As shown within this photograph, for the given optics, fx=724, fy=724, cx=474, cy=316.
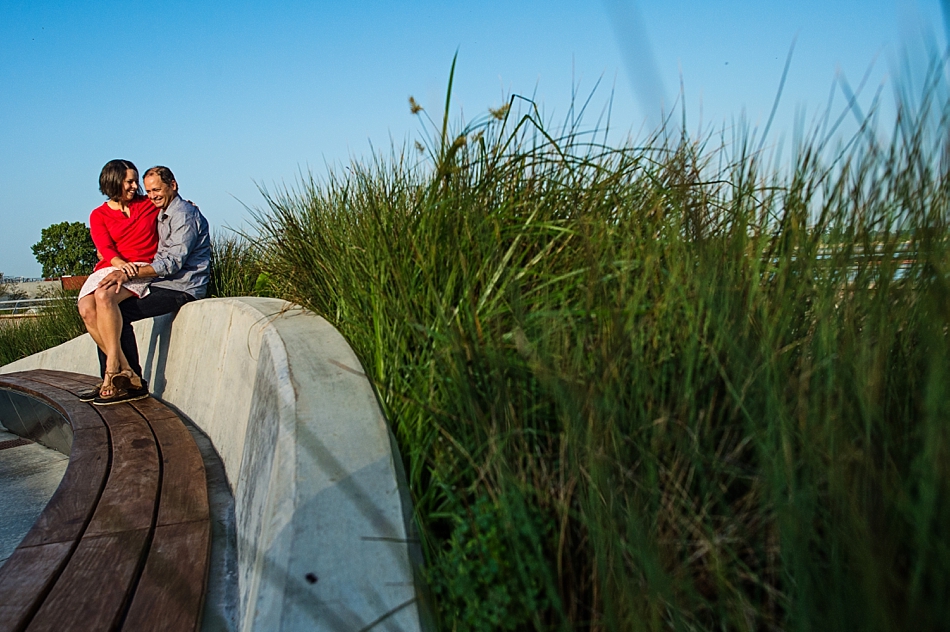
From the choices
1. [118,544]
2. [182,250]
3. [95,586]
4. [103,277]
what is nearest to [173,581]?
[95,586]

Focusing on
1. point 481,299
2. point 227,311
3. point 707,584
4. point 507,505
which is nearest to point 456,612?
point 507,505

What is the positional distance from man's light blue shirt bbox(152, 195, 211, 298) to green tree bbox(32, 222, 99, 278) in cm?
6552

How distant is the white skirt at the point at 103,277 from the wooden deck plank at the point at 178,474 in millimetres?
903

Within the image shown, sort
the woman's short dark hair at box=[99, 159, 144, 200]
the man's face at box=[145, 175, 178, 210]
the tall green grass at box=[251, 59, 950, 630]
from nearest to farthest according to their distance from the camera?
the tall green grass at box=[251, 59, 950, 630], the woman's short dark hair at box=[99, 159, 144, 200], the man's face at box=[145, 175, 178, 210]

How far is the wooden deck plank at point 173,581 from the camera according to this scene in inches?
76.6

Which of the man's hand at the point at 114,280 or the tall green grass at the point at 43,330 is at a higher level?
the man's hand at the point at 114,280

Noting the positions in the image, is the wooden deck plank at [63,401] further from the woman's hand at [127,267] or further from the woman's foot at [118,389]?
the woman's hand at [127,267]

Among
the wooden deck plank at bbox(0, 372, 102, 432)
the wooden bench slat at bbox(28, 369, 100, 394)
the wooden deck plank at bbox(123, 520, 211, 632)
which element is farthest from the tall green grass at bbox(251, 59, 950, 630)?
the wooden bench slat at bbox(28, 369, 100, 394)

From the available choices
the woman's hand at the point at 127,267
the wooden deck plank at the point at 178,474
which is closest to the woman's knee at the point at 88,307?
the woman's hand at the point at 127,267

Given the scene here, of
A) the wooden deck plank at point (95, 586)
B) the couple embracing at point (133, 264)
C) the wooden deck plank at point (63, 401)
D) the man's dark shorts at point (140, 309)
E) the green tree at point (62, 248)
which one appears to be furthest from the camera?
the green tree at point (62, 248)

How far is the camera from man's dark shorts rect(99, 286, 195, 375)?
4.76 m

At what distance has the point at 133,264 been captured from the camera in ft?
15.4

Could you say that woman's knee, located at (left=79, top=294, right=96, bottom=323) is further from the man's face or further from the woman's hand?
the man's face

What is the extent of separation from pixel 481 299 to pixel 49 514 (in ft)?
5.88
